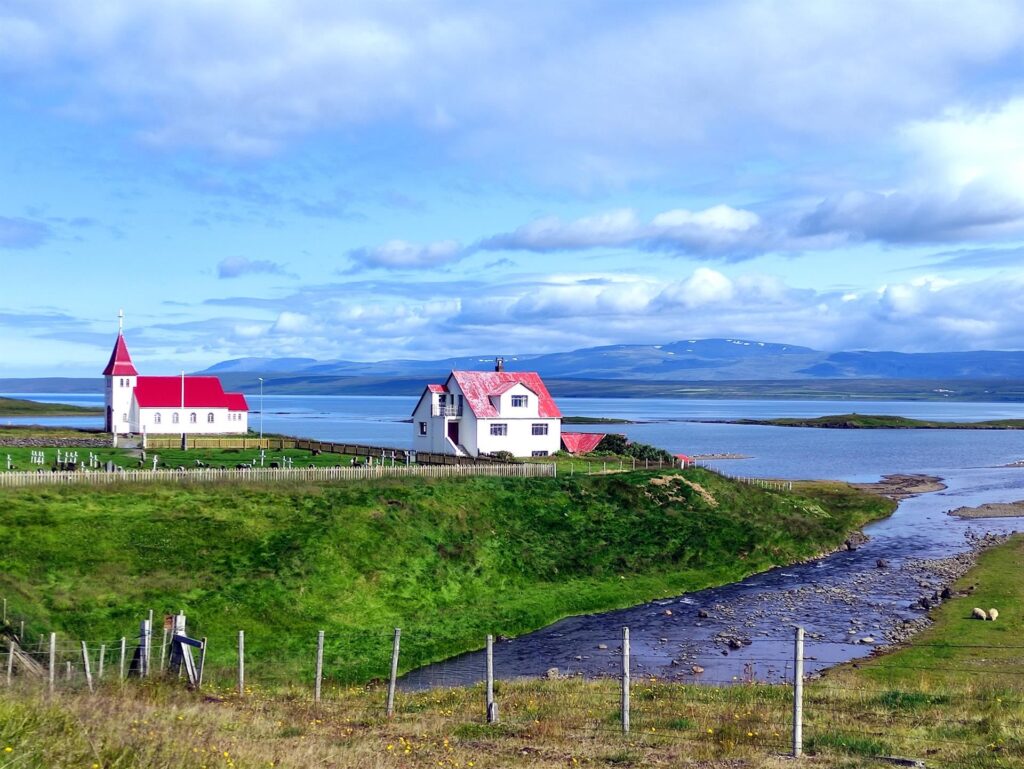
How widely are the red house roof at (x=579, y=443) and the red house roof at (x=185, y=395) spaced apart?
112 feet

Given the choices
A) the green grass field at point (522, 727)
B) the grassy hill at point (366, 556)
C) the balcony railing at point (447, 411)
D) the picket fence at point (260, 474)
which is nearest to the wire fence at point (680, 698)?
the green grass field at point (522, 727)

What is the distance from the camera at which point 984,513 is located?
7706 cm

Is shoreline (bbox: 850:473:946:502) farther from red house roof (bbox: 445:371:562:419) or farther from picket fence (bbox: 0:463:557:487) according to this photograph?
picket fence (bbox: 0:463:557:487)

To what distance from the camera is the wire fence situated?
1867 centimetres

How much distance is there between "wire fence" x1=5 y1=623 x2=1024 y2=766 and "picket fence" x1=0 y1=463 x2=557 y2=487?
17.3 meters

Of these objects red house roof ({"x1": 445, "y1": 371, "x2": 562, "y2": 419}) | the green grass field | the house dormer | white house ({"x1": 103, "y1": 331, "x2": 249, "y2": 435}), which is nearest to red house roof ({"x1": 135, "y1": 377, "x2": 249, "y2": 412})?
white house ({"x1": 103, "y1": 331, "x2": 249, "y2": 435})

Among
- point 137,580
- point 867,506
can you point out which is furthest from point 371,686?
point 867,506

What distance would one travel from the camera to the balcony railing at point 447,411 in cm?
7776

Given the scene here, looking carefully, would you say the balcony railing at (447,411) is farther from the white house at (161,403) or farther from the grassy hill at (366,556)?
the white house at (161,403)

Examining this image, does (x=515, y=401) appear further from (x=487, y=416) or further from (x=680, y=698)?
(x=680, y=698)

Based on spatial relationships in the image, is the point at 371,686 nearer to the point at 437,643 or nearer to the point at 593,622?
the point at 437,643

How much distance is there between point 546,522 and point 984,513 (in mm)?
44334

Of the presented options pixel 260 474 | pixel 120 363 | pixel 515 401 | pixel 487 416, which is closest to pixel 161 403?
pixel 120 363

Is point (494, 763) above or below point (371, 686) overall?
above
